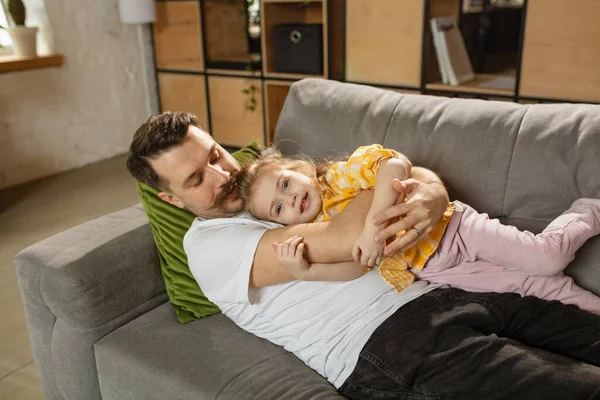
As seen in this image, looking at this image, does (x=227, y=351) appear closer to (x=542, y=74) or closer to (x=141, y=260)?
(x=141, y=260)

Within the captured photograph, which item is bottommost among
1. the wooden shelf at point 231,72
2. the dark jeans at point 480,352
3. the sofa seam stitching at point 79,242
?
the dark jeans at point 480,352

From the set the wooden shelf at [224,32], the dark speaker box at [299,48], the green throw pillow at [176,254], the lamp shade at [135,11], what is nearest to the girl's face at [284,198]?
the green throw pillow at [176,254]

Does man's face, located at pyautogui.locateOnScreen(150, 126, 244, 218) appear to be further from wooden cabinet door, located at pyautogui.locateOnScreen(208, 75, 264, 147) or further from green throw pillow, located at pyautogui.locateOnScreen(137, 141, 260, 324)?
wooden cabinet door, located at pyautogui.locateOnScreen(208, 75, 264, 147)

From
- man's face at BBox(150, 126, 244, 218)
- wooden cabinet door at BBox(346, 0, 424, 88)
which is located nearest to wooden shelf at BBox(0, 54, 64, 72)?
wooden cabinet door at BBox(346, 0, 424, 88)

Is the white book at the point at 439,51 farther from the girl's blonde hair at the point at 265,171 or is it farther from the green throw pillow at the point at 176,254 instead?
the green throw pillow at the point at 176,254

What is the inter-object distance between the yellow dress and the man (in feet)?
0.12

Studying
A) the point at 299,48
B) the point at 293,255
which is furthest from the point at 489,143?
the point at 299,48

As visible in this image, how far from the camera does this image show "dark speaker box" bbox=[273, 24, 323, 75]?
11.4ft

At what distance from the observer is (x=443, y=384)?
109cm

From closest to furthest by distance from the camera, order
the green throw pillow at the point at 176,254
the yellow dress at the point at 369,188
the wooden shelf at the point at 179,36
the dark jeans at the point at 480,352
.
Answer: the dark jeans at the point at 480,352 < the yellow dress at the point at 369,188 < the green throw pillow at the point at 176,254 < the wooden shelf at the point at 179,36

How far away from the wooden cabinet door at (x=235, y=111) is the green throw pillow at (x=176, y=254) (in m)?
2.50

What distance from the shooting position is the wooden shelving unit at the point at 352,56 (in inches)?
107

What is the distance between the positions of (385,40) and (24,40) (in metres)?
2.31

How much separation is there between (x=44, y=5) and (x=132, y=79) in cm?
86
